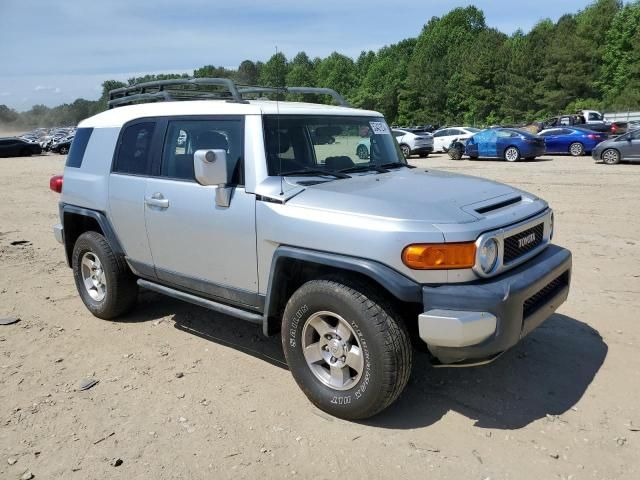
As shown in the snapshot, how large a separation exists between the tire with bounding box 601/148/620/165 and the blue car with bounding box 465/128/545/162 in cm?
287

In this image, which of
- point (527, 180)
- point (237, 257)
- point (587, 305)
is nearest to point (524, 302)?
point (237, 257)

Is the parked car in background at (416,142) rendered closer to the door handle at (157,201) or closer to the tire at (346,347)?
the door handle at (157,201)

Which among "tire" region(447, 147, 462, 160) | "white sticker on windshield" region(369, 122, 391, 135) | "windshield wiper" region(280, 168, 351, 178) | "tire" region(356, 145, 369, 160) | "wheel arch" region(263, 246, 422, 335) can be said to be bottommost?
"tire" region(447, 147, 462, 160)

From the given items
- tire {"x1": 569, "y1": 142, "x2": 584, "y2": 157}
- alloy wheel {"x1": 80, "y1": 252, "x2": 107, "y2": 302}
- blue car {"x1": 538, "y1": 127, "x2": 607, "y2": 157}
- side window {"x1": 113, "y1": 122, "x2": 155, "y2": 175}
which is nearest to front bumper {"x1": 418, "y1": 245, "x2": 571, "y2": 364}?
side window {"x1": 113, "y1": 122, "x2": 155, "y2": 175}

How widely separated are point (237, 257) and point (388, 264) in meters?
1.24

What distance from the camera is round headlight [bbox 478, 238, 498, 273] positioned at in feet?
10.1

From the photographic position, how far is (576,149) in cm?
2419

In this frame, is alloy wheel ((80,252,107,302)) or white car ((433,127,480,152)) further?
white car ((433,127,480,152))

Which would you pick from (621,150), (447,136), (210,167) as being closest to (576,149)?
(621,150)

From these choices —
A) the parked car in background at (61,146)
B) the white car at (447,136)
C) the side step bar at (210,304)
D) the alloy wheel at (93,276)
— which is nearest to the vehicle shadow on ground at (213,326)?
the alloy wheel at (93,276)

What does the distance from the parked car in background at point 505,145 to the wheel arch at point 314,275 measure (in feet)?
67.1

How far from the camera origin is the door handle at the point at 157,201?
426cm

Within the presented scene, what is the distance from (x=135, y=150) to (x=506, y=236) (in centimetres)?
317

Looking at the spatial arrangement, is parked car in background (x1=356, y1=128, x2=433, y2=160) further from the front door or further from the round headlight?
the round headlight
